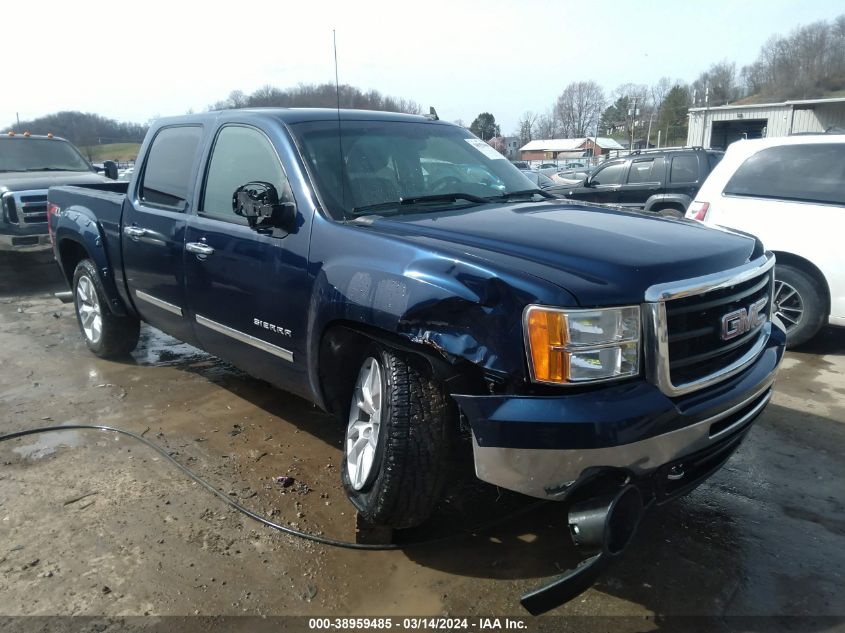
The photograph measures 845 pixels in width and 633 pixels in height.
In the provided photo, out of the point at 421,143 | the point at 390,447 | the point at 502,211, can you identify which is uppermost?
the point at 421,143

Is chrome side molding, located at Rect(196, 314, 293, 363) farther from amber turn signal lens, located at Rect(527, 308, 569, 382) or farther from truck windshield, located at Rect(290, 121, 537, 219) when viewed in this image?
amber turn signal lens, located at Rect(527, 308, 569, 382)

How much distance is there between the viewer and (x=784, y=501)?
3365 mm

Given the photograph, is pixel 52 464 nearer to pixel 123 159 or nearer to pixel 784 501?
pixel 784 501

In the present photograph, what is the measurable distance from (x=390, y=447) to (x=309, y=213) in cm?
123

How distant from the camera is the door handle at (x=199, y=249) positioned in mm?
3762

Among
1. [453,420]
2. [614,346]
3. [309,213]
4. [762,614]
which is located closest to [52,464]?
[309,213]

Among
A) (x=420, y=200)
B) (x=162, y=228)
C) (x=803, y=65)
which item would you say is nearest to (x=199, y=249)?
(x=162, y=228)

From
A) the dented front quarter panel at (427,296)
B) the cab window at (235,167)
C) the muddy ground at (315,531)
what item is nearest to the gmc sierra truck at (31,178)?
the muddy ground at (315,531)

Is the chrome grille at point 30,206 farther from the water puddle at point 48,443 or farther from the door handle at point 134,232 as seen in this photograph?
the water puddle at point 48,443

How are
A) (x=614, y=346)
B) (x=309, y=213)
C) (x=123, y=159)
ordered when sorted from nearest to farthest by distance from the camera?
(x=614, y=346)
(x=309, y=213)
(x=123, y=159)

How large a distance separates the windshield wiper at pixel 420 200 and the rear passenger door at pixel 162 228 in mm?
1354

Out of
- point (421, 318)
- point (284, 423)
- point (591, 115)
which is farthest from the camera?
point (591, 115)

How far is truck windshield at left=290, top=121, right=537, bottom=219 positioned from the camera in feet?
11.0

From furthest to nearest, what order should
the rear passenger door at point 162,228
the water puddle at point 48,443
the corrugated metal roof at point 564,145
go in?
the corrugated metal roof at point 564,145 → the rear passenger door at point 162,228 → the water puddle at point 48,443
